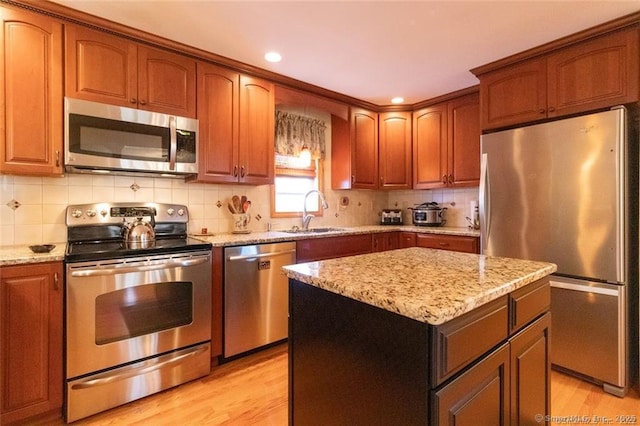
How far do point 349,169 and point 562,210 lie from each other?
1982 millimetres

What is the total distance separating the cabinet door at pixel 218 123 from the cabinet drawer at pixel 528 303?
216 centimetres

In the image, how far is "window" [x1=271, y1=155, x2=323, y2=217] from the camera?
11.0 feet

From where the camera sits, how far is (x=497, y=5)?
190 centimetres

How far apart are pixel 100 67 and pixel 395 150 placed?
9.60 ft

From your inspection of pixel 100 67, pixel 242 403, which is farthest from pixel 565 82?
pixel 100 67

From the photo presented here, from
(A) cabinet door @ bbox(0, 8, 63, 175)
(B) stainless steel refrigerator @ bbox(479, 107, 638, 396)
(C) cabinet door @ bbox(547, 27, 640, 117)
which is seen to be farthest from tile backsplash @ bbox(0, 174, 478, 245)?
(C) cabinet door @ bbox(547, 27, 640, 117)

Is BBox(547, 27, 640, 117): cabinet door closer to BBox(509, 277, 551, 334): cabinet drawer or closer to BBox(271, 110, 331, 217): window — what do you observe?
BBox(509, 277, 551, 334): cabinet drawer

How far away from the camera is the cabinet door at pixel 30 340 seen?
163 centimetres

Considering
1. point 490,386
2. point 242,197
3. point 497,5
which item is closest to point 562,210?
point 497,5

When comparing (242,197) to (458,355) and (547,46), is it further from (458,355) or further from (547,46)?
(547,46)

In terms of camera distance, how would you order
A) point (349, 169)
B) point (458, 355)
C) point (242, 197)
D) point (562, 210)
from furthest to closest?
point (349, 169), point (242, 197), point (562, 210), point (458, 355)

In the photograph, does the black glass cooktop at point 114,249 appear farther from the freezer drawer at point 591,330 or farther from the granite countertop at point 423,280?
the freezer drawer at point 591,330

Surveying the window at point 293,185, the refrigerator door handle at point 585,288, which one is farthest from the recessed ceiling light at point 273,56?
the refrigerator door handle at point 585,288

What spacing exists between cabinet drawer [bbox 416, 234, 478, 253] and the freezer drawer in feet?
2.45
